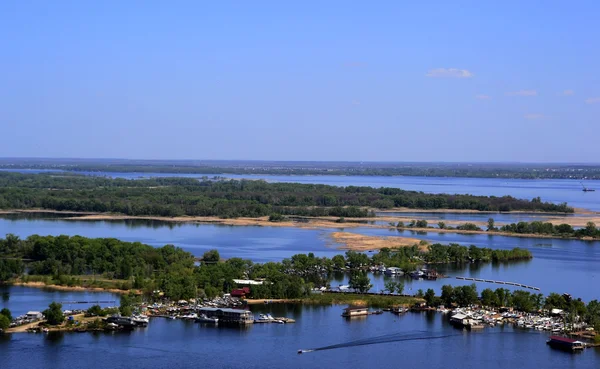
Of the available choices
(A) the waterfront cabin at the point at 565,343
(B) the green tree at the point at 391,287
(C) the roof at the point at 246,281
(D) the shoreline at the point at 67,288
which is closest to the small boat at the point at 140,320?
(D) the shoreline at the point at 67,288

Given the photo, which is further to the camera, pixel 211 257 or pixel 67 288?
pixel 211 257

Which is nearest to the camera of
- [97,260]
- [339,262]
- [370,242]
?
[97,260]

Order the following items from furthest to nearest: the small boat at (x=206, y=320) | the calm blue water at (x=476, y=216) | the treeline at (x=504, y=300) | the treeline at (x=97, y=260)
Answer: the calm blue water at (x=476, y=216)
the treeline at (x=97, y=260)
the treeline at (x=504, y=300)
the small boat at (x=206, y=320)

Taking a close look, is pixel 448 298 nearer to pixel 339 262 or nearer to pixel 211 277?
pixel 211 277

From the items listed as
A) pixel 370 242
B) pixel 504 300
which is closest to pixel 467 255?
pixel 370 242

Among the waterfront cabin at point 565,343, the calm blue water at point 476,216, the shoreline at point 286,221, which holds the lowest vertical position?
the waterfront cabin at point 565,343

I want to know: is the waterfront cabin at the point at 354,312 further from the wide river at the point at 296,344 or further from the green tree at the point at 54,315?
the green tree at the point at 54,315

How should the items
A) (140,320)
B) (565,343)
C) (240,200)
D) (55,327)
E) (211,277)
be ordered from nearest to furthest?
(565,343), (55,327), (140,320), (211,277), (240,200)
